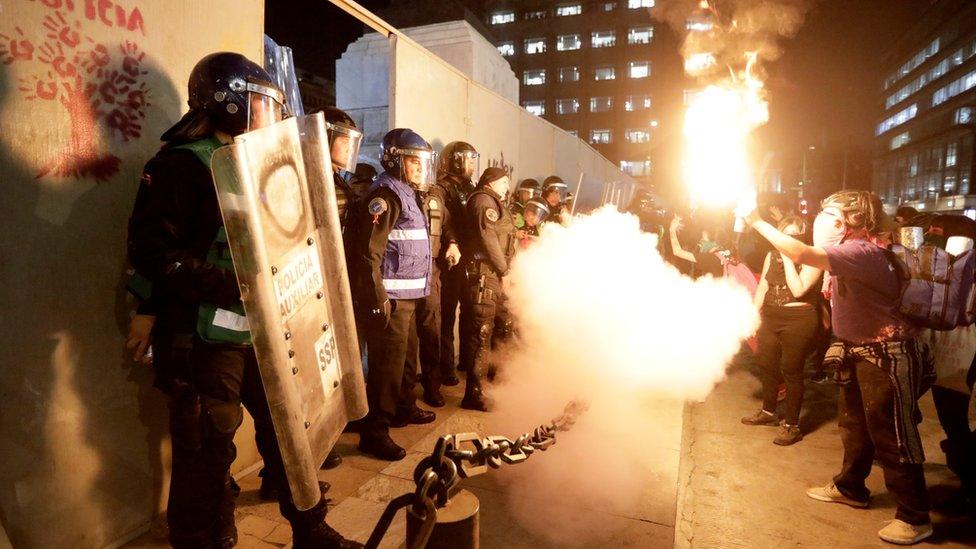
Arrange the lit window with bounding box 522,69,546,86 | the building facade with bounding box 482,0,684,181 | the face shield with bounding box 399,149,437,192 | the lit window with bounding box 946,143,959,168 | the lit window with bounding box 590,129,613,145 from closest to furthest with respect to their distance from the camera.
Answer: the face shield with bounding box 399,149,437,192
the building facade with bounding box 482,0,684,181
the lit window with bounding box 590,129,613,145
the lit window with bounding box 522,69,546,86
the lit window with bounding box 946,143,959,168

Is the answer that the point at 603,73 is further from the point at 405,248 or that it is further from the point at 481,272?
the point at 405,248

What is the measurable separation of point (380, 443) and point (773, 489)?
120 inches

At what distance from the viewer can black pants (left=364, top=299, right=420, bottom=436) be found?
4.27 metres

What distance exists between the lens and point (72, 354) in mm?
2643

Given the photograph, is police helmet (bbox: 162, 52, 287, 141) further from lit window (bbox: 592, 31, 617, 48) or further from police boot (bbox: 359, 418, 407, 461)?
lit window (bbox: 592, 31, 617, 48)

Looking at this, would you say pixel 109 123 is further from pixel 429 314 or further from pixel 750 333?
pixel 750 333

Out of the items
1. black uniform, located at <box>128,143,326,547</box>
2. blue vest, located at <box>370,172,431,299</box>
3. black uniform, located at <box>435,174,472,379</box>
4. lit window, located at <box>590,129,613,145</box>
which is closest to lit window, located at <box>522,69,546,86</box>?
lit window, located at <box>590,129,613,145</box>

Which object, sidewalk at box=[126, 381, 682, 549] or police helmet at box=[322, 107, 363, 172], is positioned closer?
sidewalk at box=[126, 381, 682, 549]

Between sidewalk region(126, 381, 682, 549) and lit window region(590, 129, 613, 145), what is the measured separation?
6200cm

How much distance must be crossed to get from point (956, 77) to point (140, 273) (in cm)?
10588

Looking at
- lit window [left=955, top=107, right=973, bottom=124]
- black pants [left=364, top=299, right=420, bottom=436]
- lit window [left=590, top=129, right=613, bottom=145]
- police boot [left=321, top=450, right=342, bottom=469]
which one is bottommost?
police boot [left=321, top=450, right=342, bottom=469]

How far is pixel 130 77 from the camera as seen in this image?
9.29 ft

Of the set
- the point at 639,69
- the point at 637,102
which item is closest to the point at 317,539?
the point at 637,102

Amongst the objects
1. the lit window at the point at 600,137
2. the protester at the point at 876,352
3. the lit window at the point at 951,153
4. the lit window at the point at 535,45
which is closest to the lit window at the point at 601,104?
the lit window at the point at 600,137
